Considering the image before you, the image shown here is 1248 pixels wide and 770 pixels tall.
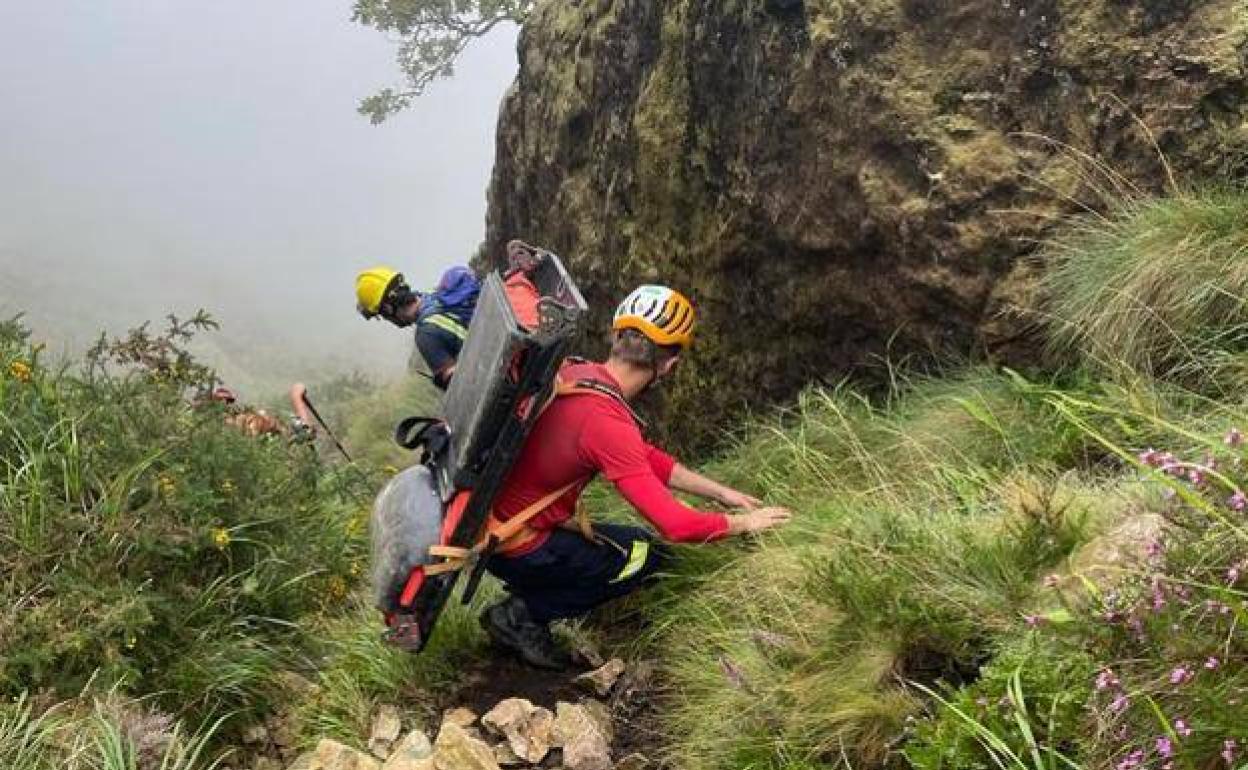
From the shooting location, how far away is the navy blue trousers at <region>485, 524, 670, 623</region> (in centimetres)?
438

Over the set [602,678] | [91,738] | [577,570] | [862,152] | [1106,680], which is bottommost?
[602,678]

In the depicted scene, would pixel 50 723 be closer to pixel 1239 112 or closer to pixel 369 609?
pixel 369 609

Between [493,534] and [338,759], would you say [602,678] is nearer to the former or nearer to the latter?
[493,534]

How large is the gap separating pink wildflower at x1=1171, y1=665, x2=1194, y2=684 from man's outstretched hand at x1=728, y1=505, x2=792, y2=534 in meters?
2.25

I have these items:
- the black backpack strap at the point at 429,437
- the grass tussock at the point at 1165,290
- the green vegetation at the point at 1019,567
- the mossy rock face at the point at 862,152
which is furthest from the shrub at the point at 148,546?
the grass tussock at the point at 1165,290

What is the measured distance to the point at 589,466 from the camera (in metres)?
4.13

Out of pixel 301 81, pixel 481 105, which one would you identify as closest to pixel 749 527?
pixel 301 81

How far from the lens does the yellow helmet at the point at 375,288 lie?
7.12 meters

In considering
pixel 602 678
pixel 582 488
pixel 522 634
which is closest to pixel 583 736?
pixel 602 678

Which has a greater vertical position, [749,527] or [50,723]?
[50,723]

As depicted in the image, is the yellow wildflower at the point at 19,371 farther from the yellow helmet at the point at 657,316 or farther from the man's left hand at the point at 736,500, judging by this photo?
the man's left hand at the point at 736,500

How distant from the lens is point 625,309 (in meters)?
4.55

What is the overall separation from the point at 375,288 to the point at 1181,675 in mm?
5925

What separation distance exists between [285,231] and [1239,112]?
3083 inches
